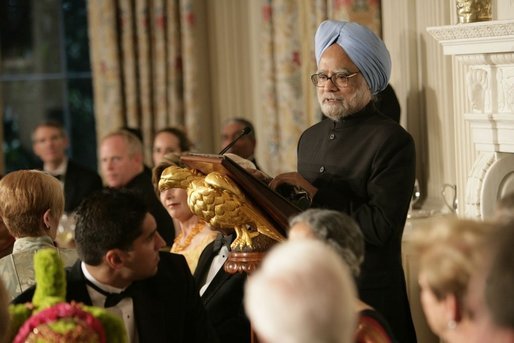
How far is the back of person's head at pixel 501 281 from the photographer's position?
1.94 metres

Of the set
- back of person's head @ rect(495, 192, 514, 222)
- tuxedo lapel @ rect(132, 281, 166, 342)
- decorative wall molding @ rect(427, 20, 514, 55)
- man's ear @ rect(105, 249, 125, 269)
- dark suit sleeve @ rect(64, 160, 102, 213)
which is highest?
decorative wall molding @ rect(427, 20, 514, 55)

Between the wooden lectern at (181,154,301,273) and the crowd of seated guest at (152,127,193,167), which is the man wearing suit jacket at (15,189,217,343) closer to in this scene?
the wooden lectern at (181,154,301,273)

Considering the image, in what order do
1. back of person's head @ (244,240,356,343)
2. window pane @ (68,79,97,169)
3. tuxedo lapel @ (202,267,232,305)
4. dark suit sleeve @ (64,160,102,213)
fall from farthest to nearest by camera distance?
window pane @ (68,79,97,169), dark suit sleeve @ (64,160,102,213), tuxedo lapel @ (202,267,232,305), back of person's head @ (244,240,356,343)

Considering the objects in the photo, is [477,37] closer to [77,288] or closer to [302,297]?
[77,288]

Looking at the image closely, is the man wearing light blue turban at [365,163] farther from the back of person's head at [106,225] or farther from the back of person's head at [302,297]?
the back of person's head at [302,297]

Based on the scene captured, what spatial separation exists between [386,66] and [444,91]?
1868 millimetres

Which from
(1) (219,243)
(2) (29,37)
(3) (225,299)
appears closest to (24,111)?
(2) (29,37)

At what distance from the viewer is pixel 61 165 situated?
7.38m

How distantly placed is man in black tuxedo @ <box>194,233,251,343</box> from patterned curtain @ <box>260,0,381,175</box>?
2809 mm

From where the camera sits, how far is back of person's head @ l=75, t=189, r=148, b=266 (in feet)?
9.80

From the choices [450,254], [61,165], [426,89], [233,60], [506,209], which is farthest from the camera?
[233,60]

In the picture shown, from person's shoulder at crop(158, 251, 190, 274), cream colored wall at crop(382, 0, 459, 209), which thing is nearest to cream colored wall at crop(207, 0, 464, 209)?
cream colored wall at crop(382, 0, 459, 209)

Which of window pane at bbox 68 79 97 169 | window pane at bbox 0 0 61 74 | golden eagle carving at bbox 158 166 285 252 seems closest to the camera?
golden eagle carving at bbox 158 166 285 252

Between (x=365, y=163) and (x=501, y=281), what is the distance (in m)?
1.46
